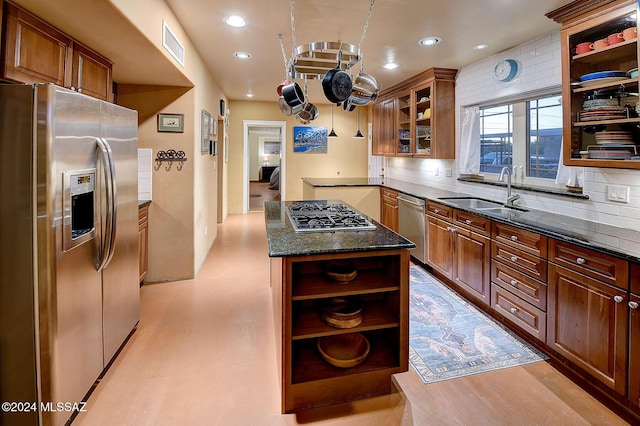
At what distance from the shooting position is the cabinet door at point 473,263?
295 centimetres

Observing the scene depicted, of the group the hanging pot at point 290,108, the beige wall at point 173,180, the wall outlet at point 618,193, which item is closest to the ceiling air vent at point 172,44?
the beige wall at point 173,180

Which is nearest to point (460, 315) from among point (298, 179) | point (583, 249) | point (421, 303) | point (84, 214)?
point (421, 303)

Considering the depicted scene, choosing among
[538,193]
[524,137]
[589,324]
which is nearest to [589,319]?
[589,324]

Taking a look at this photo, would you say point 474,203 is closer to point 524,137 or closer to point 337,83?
point 524,137

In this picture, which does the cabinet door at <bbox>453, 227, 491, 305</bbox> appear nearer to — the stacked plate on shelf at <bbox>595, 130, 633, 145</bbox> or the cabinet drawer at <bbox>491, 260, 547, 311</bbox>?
the cabinet drawer at <bbox>491, 260, 547, 311</bbox>

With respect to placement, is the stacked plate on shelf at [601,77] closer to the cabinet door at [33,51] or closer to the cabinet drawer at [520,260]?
the cabinet drawer at [520,260]

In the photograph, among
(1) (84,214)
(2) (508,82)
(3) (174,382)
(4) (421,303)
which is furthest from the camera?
(2) (508,82)

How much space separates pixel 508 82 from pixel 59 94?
375 centimetres

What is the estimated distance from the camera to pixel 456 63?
13.7 ft

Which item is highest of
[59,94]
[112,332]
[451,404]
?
[59,94]

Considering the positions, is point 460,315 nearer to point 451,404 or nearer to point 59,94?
point 451,404

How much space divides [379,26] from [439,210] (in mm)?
1897

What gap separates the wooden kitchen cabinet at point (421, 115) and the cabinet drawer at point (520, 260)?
1.96 meters

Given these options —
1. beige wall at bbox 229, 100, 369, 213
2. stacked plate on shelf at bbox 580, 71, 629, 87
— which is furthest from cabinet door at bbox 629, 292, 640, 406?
beige wall at bbox 229, 100, 369, 213
